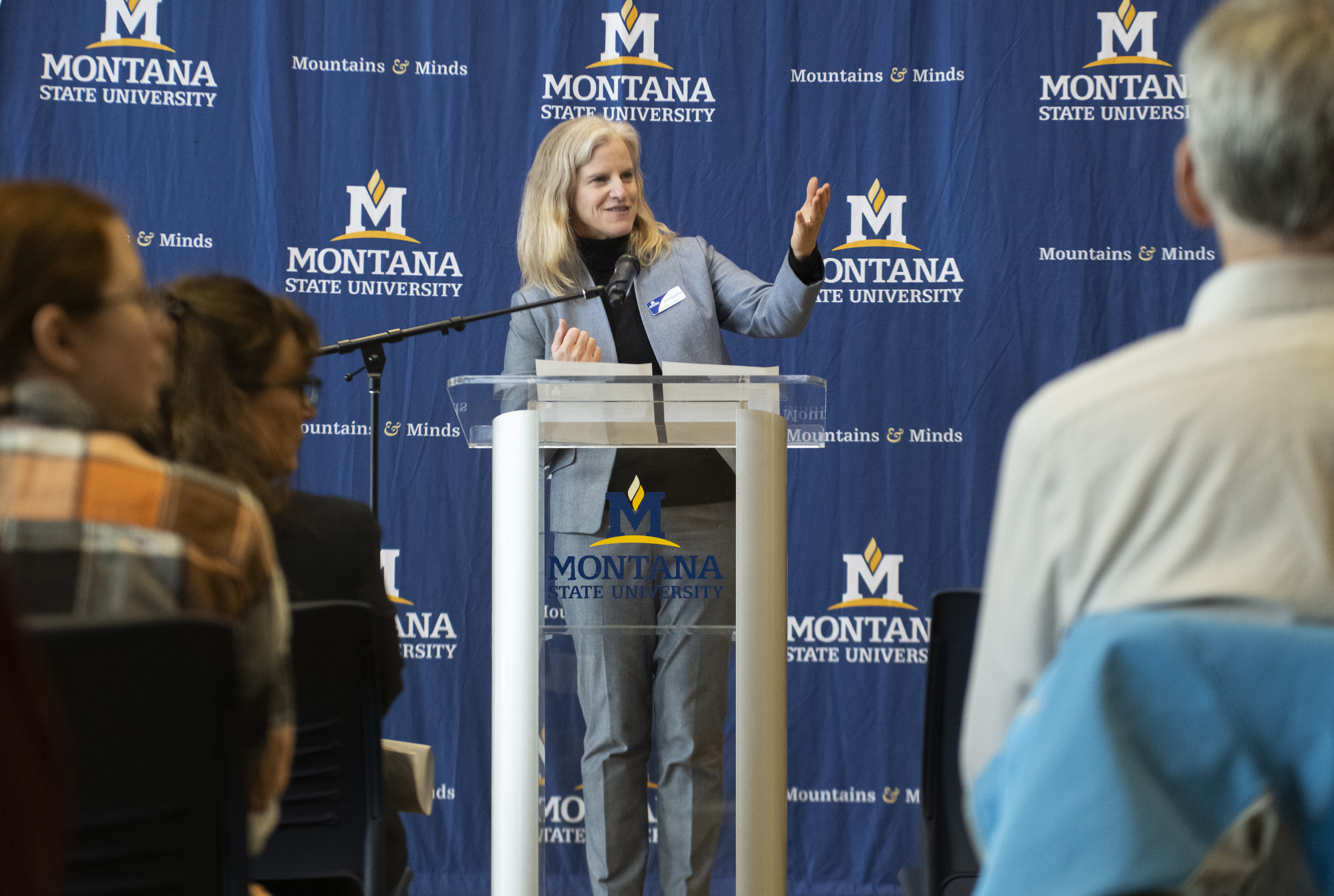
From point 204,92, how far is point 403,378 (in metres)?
1.18

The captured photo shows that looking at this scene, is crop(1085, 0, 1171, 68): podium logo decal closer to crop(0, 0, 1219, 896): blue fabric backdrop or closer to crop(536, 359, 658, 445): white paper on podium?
crop(0, 0, 1219, 896): blue fabric backdrop

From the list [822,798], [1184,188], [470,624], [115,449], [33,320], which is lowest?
[822,798]

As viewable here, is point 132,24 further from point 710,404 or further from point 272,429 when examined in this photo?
point 272,429

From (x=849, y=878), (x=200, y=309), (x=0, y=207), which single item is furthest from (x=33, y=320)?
(x=849, y=878)

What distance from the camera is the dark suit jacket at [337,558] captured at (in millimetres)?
1757

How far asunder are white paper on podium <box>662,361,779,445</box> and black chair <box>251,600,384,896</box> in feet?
2.75

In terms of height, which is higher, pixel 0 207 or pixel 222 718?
pixel 0 207

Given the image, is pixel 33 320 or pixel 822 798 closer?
pixel 33 320

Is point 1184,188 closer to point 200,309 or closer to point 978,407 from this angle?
point 200,309

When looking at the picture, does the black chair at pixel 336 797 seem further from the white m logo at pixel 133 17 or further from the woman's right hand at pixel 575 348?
the white m logo at pixel 133 17

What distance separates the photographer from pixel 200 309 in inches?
63.2

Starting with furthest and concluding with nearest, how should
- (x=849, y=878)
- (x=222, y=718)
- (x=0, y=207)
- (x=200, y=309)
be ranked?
1. (x=849, y=878)
2. (x=200, y=309)
3. (x=222, y=718)
4. (x=0, y=207)

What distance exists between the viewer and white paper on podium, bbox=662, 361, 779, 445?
234 cm

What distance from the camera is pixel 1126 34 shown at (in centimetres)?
392
